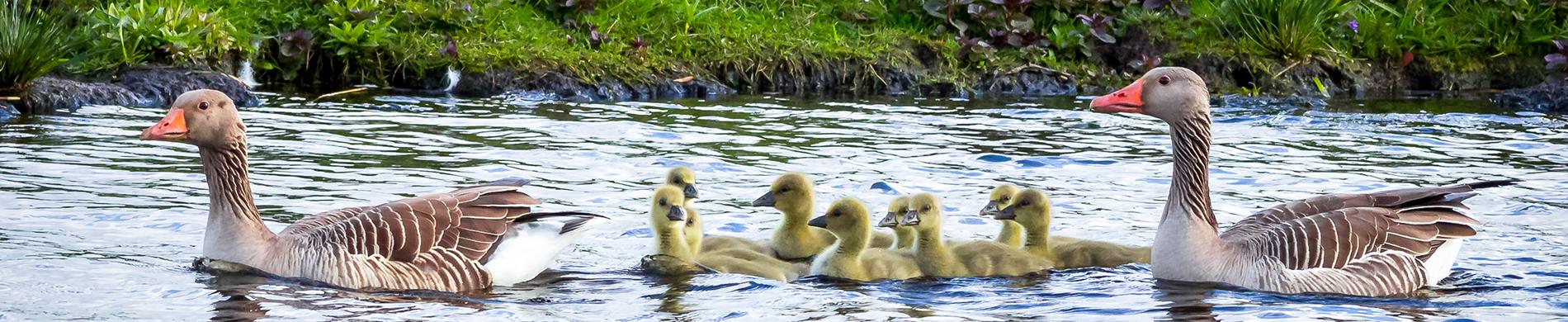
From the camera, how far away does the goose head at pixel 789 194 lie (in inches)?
361

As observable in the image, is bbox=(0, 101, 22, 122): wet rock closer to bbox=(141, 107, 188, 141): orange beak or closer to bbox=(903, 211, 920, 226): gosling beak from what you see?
bbox=(141, 107, 188, 141): orange beak

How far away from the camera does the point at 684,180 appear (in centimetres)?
941

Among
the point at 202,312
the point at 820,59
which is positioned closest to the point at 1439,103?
the point at 820,59

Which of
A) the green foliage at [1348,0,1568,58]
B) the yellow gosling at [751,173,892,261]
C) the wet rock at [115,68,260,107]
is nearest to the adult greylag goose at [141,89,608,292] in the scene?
the yellow gosling at [751,173,892,261]

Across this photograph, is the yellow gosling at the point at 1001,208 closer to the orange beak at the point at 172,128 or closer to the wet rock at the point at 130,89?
the orange beak at the point at 172,128

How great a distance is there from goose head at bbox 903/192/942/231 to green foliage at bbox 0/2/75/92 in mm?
8416

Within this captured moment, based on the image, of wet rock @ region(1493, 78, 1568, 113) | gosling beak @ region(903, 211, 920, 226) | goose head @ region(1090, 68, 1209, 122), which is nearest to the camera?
goose head @ region(1090, 68, 1209, 122)

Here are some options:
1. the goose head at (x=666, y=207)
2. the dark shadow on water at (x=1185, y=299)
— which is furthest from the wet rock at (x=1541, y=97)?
the goose head at (x=666, y=207)

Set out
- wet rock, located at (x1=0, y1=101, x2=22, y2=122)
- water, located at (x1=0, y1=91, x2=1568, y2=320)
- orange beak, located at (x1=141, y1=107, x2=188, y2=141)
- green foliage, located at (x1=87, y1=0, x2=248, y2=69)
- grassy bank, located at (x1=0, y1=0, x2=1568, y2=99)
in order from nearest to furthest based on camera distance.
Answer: water, located at (x1=0, y1=91, x2=1568, y2=320), orange beak, located at (x1=141, y1=107, x2=188, y2=141), wet rock, located at (x1=0, y1=101, x2=22, y2=122), green foliage, located at (x1=87, y1=0, x2=248, y2=69), grassy bank, located at (x1=0, y1=0, x2=1568, y2=99)

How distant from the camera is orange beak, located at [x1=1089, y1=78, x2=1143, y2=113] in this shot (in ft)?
26.6

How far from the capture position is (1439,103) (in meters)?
16.2

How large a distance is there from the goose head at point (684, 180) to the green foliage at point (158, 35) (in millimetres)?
7441

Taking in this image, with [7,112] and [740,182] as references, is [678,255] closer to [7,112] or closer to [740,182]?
[740,182]

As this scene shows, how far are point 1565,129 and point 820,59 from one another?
6.51m
